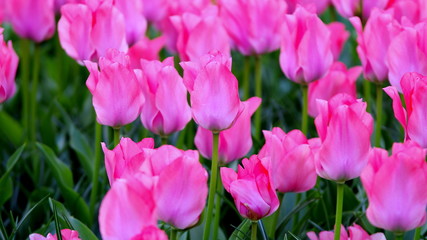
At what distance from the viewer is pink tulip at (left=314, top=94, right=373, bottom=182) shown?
1294 mm

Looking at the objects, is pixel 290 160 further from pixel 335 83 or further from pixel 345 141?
pixel 335 83

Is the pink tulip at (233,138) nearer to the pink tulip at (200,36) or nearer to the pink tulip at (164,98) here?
the pink tulip at (164,98)

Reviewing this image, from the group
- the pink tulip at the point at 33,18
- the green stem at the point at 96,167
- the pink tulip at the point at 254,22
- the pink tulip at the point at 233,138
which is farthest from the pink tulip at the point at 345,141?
the pink tulip at the point at 33,18

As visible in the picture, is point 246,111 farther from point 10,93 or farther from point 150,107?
point 10,93

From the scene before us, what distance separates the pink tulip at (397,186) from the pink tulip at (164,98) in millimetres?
446

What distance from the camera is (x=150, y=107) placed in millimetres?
1614

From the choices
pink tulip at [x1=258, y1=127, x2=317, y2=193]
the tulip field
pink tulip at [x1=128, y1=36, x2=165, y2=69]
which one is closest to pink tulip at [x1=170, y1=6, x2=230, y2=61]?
the tulip field

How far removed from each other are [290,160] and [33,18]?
113 centimetres

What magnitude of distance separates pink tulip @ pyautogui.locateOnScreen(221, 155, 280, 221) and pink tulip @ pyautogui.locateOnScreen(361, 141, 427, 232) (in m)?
0.17

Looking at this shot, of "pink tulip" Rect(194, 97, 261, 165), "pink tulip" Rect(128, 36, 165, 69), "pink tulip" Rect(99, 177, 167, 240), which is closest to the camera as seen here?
"pink tulip" Rect(99, 177, 167, 240)

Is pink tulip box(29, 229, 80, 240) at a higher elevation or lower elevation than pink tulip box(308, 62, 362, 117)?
higher

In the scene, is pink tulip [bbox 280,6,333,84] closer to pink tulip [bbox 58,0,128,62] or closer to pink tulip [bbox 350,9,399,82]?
pink tulip [bbox 350,9,399,82]

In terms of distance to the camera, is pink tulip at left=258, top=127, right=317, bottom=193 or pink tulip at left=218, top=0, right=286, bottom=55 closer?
pink tulip at left=258, top=127, right=317, bottom=193

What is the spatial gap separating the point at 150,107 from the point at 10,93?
14.4 inches
